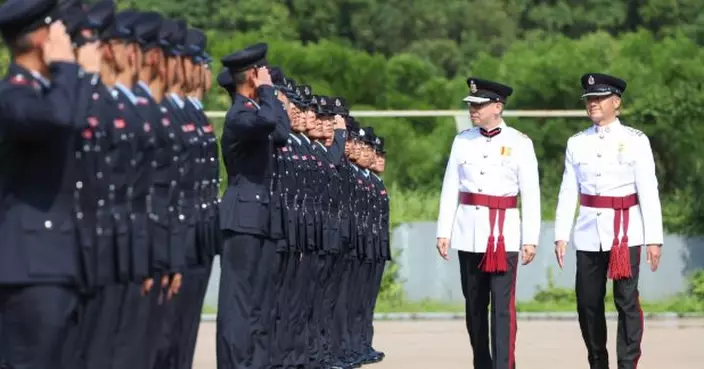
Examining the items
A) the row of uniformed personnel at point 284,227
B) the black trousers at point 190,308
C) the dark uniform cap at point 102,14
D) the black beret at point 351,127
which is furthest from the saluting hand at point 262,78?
the black beret at point 351,127

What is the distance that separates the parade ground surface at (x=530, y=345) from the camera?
55.7 feet

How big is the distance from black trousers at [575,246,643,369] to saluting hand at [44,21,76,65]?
6202 mm

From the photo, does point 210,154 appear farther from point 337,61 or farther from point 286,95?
point 337,61

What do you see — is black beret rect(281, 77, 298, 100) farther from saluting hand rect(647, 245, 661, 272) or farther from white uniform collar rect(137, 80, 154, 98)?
white uniform collar rect(137, 80, 154, 98)

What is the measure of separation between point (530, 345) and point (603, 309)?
5577 mm

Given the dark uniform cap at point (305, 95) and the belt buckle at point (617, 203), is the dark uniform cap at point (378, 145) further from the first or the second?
the belt buckle at point (617, 203)

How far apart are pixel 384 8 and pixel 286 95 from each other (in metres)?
54.4

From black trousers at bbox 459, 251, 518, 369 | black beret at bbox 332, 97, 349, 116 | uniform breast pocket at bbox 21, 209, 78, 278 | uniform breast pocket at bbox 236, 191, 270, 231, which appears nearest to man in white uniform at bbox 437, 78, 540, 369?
black trousers at bbox 459, 251, 518, 369

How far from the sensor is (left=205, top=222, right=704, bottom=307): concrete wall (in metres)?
27.6

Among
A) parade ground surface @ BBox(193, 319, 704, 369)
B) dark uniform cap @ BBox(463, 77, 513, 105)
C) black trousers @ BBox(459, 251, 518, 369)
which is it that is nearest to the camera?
black trousers @ BBox(459, 251, 518, 369)

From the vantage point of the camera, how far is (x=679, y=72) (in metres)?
37.2

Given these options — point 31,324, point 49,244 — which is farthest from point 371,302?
point 31,324

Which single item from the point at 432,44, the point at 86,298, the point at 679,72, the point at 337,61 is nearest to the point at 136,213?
the point at 86,298

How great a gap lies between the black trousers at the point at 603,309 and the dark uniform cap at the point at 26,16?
6.24m
